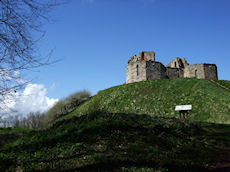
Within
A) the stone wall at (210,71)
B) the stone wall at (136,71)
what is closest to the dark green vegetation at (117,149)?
the stone wall at (136,71)

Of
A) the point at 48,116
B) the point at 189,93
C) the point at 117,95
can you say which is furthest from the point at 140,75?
the point at 48,116

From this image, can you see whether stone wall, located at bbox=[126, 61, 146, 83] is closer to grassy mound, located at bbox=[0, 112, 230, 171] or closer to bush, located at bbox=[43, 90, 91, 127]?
bush, located at bbox=[43, 90, 91, 127]

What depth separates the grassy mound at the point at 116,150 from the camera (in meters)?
6.22

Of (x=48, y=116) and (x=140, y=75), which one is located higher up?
(x=140, y=75)

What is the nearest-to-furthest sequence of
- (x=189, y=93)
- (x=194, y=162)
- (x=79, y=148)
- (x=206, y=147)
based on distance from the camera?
(x=194, y=162) < (x=79, y=148) < (x=206, y=147) < (x=189, y=93)

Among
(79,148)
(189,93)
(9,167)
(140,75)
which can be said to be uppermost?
(140,75)

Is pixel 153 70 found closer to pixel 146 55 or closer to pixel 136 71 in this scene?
pixel 136 71

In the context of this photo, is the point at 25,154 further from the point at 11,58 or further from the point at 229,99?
the point at 229,99

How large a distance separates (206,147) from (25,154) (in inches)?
366

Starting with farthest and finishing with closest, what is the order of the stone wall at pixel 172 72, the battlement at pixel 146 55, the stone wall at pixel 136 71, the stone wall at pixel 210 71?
1. the battlement at pixel 146 55
2. the stone wall at pixel 172 72
3. the stone wall at pixel 210 71
4. the stone wall at pixel 136 71

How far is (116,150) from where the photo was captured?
7449 millimetres

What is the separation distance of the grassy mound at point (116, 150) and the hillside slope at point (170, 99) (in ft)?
29.8

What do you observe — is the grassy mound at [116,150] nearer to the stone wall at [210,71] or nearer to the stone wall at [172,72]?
the stone wall at [172,72]

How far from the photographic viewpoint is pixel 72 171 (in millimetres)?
5582
